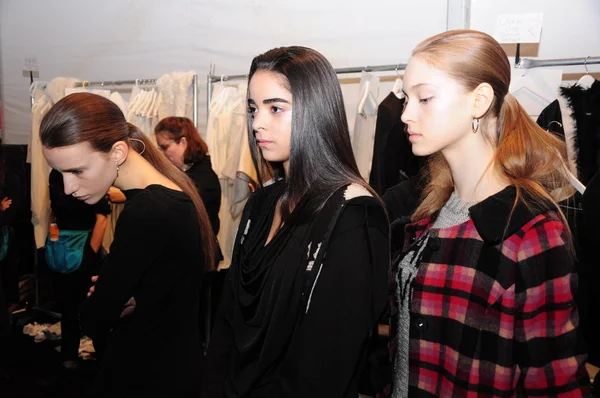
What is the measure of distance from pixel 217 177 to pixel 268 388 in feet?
8.11

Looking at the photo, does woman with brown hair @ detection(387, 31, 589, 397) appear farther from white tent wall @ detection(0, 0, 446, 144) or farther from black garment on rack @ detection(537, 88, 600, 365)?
white tent wall @ detection(0, 0, 446, 144)

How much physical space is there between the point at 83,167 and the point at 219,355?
832 millimetres

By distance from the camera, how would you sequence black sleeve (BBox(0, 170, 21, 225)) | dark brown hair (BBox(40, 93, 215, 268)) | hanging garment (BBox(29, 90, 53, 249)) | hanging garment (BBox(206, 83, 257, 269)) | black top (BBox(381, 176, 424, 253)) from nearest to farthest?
dark brown hair (BBox(40, 93, 215, 268)) < black top (BBox(381, 176, 424, 253)) < hanging garment (BBox(206, 83, 257, 269)) < black sleeve (BBox(0, 170, 21, 225)) < hanging garment (BBox(29, 90, 53, 249))

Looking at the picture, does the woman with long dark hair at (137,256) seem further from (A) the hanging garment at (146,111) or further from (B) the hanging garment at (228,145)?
(A) the hanging garment at (146,111)

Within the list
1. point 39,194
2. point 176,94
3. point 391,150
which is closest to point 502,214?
point 391,150

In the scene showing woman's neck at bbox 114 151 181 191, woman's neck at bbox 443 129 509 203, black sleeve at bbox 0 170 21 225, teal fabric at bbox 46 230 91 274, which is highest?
woman's neck at bbox 443 129 509 203

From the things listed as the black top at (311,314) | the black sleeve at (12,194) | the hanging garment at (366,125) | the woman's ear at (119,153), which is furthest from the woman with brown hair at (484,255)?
the black sleeve at (12,194)

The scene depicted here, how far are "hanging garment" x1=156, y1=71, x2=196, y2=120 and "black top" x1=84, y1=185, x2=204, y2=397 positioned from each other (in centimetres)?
231

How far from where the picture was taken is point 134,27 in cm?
459

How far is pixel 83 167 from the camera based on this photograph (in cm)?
172

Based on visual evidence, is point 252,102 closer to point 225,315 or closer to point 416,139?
point 416,139

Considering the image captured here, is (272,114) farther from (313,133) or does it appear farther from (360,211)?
(360,211)

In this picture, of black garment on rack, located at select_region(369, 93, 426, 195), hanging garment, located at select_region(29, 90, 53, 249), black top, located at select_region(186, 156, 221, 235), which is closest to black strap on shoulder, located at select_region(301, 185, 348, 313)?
black garment on rack, located at select_region(369, 93, 426, 195)

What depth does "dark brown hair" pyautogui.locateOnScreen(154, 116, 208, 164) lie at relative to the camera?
3.44 m
